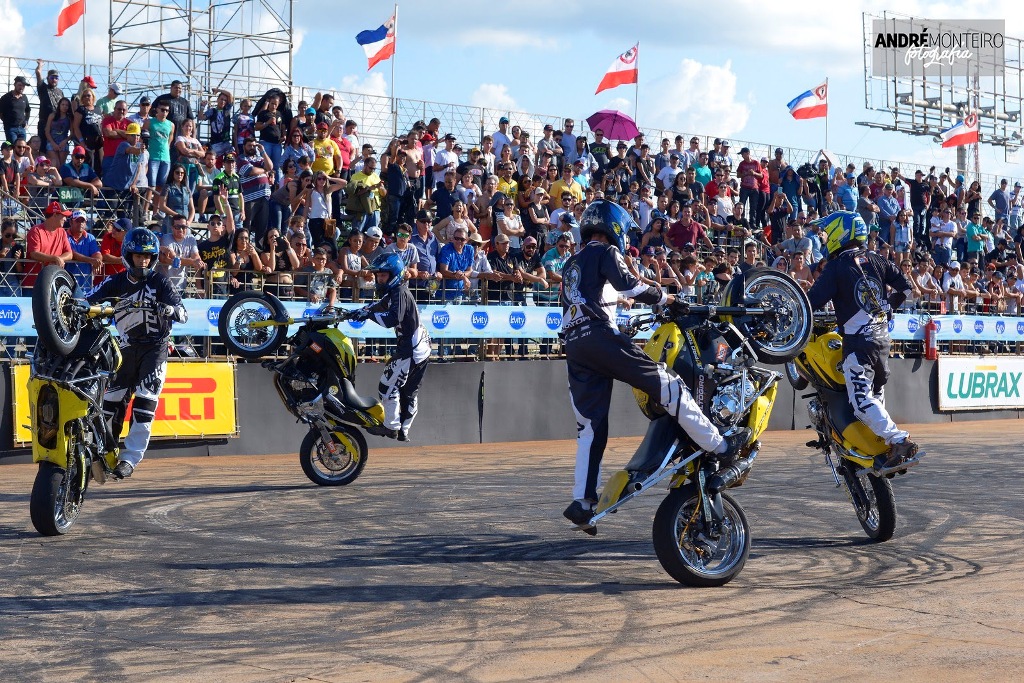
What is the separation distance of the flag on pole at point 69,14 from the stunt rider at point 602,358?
51.1 feet

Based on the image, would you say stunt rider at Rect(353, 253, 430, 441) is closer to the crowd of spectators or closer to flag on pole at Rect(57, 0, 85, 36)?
the crowd of spectators

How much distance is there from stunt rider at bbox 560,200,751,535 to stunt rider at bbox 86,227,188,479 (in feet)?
11.7

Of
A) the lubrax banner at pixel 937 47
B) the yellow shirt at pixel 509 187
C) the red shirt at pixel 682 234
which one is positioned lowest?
the red shirt at pixel 682 234

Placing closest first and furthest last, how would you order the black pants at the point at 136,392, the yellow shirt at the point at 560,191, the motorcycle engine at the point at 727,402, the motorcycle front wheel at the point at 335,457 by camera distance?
1. the motorcycle engine at the point at 727,402
2. the black pants at the point at 136,392
3. the motorcycle front wheel at the point at 335,457
4. the yellow shirt at the point at 560,191

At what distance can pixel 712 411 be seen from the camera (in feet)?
22.9

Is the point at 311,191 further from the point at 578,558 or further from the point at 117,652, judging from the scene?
the point at 117,652

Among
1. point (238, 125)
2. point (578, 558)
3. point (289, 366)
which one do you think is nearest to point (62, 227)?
point (289, 366)

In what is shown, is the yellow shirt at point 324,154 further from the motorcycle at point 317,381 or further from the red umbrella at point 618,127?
the red umbrella at point 618,127

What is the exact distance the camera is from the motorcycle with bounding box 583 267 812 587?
6586 millimetres

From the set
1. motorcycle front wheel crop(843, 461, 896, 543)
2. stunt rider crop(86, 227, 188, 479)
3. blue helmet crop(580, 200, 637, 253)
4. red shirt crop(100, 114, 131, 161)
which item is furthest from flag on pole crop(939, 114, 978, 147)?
blue helmet crop(580, 200, 637, 253)

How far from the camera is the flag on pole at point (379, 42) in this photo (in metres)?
23.5

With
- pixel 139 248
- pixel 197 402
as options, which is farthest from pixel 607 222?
pixel 197 402

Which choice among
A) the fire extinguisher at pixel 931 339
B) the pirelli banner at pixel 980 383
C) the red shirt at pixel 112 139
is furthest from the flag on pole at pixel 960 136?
the red shirt at pixel 112 139

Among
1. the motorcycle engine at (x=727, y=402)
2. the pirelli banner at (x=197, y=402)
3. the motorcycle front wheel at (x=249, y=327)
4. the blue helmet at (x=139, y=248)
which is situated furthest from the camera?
the pirelli banner at (x=197, y=402)
